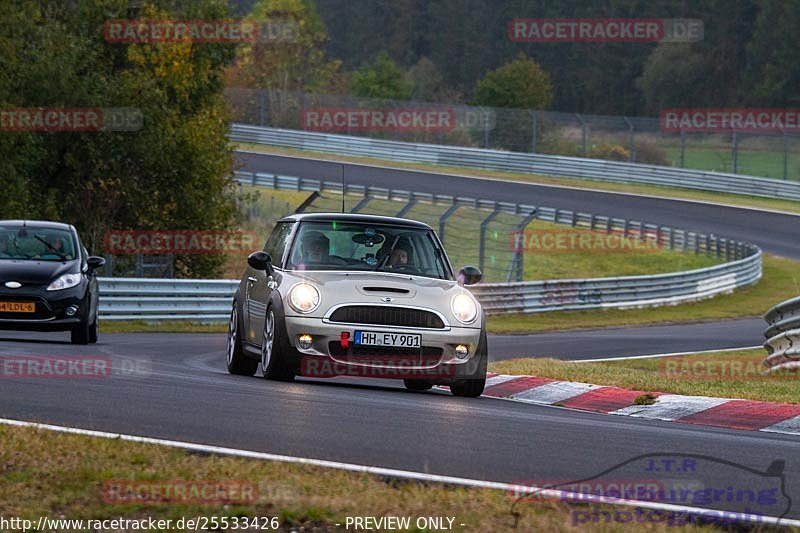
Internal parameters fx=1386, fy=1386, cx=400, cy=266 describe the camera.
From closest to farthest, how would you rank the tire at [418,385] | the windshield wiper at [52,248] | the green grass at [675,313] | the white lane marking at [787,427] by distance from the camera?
the white lane marking at [787,427] → the tire at [418,385] → the windshield wiper at [52,248] → the green grass at [675,313]

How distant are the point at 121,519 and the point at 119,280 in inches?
738

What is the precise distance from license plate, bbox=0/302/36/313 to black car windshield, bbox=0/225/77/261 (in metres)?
0.92

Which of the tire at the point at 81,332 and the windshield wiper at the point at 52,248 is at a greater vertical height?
the windshield wiper at the point at 52,248

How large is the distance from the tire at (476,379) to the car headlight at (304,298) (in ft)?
4.56

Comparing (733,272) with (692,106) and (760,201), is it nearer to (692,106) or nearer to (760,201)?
(760,201)

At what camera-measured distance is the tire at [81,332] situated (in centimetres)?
1691

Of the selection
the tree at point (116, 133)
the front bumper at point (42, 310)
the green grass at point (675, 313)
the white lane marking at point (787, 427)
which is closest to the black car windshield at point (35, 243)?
the front bumper at point (42, 310)

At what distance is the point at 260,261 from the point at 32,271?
5.40m

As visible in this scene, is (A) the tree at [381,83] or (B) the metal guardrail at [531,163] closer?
(B) the metal guardrail at [531,163]

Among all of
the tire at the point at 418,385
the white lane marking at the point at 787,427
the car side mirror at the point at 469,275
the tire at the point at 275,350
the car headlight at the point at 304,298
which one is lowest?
the tire at the point at 418,385

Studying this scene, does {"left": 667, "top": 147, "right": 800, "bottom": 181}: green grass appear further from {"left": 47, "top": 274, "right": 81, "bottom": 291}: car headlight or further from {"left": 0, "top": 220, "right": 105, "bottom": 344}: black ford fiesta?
{"left": 47, "top": 274, "right": 81, "bottom": 291}: car headlight

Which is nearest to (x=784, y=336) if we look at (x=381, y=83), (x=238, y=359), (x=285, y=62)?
(x=238, y=359)

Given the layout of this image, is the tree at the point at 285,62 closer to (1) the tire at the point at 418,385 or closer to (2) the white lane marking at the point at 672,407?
(1) the tire at the point at 418,385

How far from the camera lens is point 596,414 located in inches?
416
